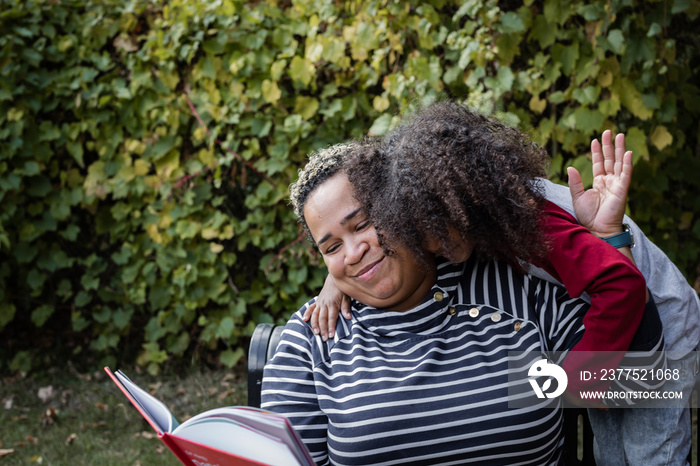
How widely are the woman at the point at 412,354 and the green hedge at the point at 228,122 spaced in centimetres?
110

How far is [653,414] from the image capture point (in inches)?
63.6

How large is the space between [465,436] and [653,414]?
514mm

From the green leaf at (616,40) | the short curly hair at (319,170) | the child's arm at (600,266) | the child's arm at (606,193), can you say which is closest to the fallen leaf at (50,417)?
the short curly hair at (319,170)

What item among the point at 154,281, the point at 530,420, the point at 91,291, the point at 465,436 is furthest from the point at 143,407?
the point at 91,291

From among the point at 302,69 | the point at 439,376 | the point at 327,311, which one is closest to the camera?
the point at 439,376

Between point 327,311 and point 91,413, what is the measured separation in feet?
9.19

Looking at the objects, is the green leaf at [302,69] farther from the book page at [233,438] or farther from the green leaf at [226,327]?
the book page at [233,438]

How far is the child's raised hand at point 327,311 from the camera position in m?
1.65

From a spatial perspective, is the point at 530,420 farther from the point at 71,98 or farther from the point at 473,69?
the point at 71,98

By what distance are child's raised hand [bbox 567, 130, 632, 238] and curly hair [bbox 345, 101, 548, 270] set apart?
0.16 metres

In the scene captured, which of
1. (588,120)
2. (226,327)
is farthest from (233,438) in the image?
(226,327)

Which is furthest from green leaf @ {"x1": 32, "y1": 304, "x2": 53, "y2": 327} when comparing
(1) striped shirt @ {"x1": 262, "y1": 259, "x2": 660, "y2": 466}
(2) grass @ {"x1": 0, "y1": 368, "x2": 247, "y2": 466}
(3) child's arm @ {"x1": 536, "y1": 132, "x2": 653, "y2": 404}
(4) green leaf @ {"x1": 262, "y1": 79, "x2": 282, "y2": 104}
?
(3) child's arm @ {"x1": 536, "y1": 132, "x2": 653, "y2": 404}

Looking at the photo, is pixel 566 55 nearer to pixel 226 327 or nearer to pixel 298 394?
pixel 298 394

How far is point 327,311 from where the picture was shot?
1.68 m
